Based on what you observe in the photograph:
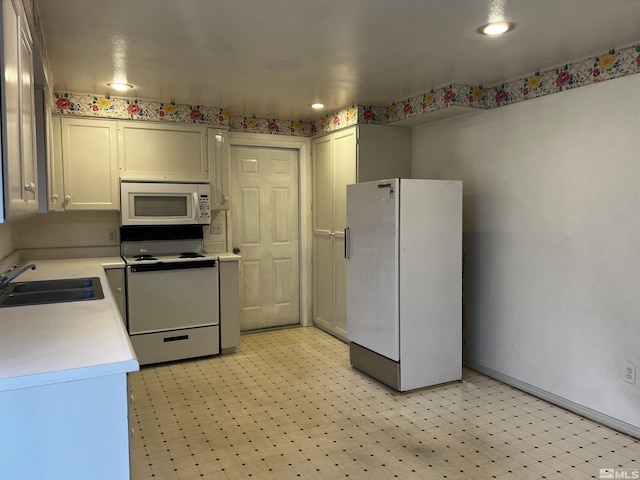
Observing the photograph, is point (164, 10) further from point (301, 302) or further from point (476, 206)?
point (301, 302)

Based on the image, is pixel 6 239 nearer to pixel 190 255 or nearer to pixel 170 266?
pixel 170 266

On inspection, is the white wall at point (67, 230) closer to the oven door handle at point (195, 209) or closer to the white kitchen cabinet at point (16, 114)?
the oven door handle at point (195, 209)

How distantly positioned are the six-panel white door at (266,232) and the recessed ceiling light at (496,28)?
288cm

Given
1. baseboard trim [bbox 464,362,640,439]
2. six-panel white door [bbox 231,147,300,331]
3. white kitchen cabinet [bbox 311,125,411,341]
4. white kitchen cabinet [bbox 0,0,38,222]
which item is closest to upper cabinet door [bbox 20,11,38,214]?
white kitchen cabinet [bbox 0,0,38,222]

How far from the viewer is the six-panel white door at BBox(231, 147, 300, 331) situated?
485cm

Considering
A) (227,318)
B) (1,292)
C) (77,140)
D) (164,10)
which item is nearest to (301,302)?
(227,318)

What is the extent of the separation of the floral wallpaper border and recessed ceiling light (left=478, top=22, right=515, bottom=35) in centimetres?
81

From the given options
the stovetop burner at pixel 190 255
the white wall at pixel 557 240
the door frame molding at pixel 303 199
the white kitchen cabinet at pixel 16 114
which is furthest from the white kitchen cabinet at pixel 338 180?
the white kitchen cabinet at pixel 16 114

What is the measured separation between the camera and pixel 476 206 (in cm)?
371

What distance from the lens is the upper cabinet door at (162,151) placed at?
3975 millimetres

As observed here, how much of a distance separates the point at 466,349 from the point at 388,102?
7.30 ft

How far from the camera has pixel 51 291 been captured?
8.30 ft

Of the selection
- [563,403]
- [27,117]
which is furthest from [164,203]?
[563,403]

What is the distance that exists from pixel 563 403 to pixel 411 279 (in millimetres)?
1277
